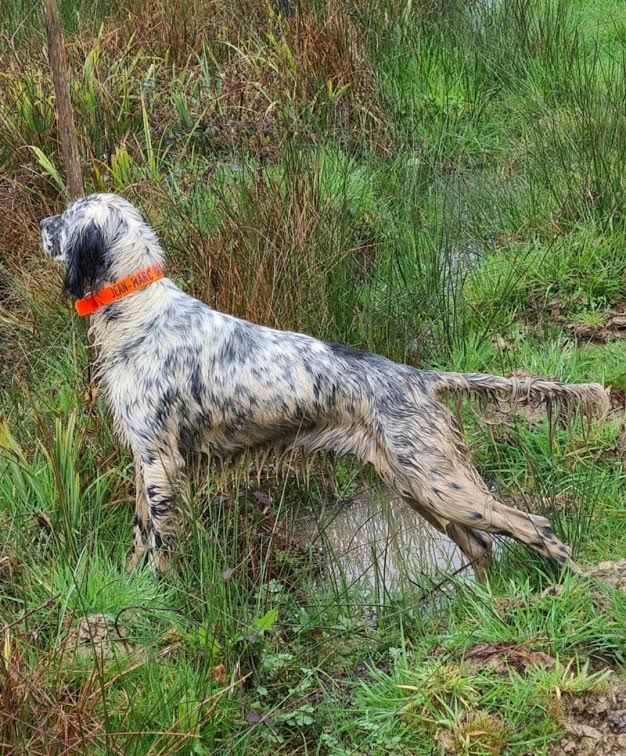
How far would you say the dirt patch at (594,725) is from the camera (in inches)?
124

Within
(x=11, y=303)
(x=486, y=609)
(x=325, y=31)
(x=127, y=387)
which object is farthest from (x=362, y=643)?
(x=325, y=31)

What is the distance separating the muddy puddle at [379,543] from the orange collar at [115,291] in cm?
125

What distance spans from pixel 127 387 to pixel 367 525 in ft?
4.15

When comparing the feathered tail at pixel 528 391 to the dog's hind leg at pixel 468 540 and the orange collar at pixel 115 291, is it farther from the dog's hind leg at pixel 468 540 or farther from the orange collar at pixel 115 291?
the orange collar at pixel 115 291

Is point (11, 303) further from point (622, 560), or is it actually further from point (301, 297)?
point (622, 560)

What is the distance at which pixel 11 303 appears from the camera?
20.0ft

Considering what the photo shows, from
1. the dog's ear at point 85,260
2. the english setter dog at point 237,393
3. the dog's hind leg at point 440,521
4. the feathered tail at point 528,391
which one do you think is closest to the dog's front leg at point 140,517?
the english setter dog at point 237,393

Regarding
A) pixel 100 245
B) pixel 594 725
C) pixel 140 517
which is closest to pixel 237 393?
pixel 140 517

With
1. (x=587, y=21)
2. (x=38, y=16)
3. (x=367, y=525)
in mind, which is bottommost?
(x=367, y=525)

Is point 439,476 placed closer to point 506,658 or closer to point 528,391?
point 528,391

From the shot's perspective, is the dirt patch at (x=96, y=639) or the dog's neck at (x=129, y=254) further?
the dog's neck at (x=129, y=254)

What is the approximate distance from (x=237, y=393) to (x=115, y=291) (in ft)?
2.25

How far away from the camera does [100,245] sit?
4.19 m

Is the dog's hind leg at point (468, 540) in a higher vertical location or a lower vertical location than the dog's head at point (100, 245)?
lower
